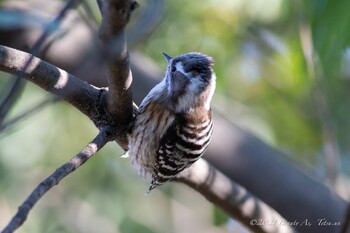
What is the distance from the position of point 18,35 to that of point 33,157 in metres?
1.33

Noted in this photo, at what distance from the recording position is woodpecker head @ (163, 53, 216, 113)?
141 inches

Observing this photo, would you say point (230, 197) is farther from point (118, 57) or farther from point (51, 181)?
point (51, 181)

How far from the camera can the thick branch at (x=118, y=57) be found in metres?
1.91

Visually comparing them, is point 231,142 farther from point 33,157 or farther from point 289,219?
point 33,157

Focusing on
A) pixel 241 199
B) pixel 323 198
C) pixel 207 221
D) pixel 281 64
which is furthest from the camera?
pixel 207 221

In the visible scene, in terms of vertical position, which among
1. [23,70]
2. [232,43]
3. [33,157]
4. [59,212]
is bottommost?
[59,212]

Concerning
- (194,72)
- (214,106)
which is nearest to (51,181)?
(194,72)

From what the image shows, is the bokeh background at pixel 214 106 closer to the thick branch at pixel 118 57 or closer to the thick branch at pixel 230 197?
the thick branch at pixel 230 197

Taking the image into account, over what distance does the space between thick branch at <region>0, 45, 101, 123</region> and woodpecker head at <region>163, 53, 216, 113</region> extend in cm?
82

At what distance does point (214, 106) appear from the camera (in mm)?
5320

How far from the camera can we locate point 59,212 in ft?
17.7

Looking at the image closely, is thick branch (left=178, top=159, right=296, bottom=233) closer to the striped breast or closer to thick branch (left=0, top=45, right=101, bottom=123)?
the striped breast

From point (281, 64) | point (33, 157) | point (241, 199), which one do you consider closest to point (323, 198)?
point (241, 199)
